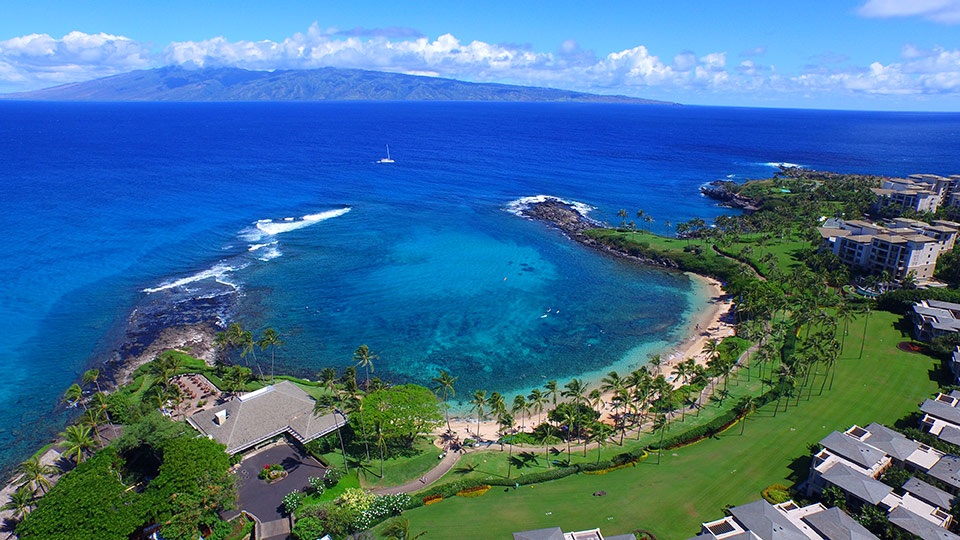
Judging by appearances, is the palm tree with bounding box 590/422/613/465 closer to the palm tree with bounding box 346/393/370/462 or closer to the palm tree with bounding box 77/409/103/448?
the palm tree with bounding box 346/393/370/462

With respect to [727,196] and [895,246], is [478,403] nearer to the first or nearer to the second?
[895,246]

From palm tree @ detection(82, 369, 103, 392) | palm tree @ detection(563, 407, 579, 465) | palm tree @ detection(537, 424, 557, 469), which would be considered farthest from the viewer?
palm tree @ detection(82, 369, 103, 392)

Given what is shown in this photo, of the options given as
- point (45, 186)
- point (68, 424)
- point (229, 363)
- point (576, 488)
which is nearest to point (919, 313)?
point (576, 488)

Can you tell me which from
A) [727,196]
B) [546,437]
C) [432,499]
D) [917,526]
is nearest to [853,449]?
[917,526]

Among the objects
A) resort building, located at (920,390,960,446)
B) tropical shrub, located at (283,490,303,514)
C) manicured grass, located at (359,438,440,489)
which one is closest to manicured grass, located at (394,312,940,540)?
resort building, located at (920,390,960,446)

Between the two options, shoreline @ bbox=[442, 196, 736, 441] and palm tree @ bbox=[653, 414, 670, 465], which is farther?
shoreline @ bbox=[442, 196, 736, 441]

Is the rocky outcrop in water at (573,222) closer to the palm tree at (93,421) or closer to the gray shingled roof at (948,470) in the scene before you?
the gray shingled roof at (948,470)

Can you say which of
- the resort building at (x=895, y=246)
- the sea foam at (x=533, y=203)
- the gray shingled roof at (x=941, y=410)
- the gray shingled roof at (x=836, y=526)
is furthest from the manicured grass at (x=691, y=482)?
the sea foam at (x=533, y=203)
